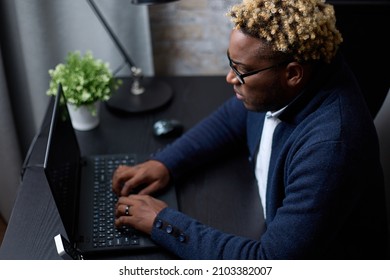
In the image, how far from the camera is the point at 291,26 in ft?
3.12

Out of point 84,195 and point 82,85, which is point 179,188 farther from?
point 82,85

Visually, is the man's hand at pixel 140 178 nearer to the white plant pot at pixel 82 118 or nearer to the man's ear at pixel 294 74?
the white plant pot at pixel 82 118

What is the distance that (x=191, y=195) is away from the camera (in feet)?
4.12

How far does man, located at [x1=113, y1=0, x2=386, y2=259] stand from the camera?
944 mm

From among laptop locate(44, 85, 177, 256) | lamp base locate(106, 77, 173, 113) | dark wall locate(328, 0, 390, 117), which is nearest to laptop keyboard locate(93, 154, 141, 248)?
laptop locate(44, 85, 177, 256)

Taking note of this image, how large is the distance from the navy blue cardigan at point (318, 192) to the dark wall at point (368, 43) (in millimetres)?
434

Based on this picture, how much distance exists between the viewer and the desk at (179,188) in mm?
1102

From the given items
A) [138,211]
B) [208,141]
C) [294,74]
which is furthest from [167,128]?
[294,74]

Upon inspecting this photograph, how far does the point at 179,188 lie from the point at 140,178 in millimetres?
111

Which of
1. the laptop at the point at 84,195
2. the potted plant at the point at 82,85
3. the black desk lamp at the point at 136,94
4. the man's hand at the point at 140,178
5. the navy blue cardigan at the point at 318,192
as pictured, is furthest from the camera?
the black desk lamp at the point at 136,94

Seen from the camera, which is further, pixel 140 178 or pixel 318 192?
pixel 140 178

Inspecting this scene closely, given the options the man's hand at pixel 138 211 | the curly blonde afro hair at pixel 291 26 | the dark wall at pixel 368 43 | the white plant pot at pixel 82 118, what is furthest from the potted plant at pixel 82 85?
the dark wall at pixel 368 43

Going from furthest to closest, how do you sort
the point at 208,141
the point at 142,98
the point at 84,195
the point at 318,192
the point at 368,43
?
the point at 142,98, the point at 368,43, the point at 208,141, the point at 84,195, the point at 318,192

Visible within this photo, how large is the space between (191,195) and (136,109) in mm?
416
